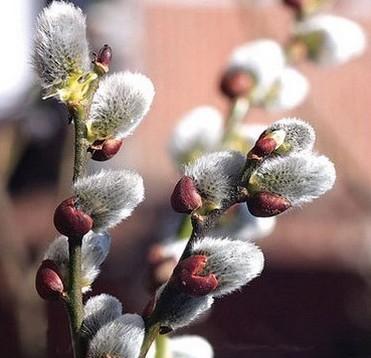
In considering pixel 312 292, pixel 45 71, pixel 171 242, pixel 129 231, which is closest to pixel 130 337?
pixel 45 71

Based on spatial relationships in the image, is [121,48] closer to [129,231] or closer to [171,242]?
[129,231]

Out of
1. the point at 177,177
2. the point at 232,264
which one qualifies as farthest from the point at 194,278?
the point at 177,177

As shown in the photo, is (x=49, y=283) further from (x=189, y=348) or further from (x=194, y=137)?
(x=194, y=137)

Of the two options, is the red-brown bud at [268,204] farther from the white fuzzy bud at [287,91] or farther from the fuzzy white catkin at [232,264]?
the white fuzzy bud at [287,91]

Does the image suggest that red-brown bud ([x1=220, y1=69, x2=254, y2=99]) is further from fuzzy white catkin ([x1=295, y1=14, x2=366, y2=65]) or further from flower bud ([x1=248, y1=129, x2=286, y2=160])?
Result: flower bud ([x1=248, y1=129, x2=286, y2=160])

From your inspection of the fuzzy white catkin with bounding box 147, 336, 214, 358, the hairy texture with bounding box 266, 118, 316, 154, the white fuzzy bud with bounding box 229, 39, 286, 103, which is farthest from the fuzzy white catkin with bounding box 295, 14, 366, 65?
the hairy texture with bounding box 266, 118, 316, 154

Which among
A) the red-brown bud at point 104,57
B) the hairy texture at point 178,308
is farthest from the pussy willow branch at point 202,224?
the red-brown bud at point 104,57
